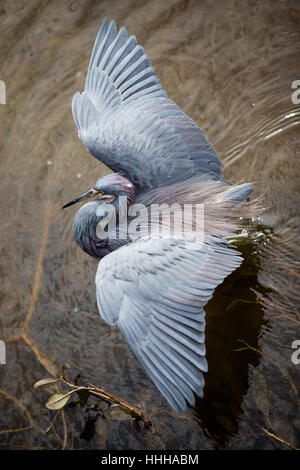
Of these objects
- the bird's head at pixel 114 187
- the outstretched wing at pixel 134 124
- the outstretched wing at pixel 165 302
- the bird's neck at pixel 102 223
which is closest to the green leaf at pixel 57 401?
the outstretched wing at pixel 165 302

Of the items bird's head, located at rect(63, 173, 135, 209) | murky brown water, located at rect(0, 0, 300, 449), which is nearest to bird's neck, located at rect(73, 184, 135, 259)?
bird's head, located at rect(63, 173, 135, 209)

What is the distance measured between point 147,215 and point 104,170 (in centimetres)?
90

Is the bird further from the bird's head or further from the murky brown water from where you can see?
the murky brown water

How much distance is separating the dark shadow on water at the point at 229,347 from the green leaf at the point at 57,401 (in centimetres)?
73

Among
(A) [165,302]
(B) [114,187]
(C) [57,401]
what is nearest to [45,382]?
(C) [57,401]

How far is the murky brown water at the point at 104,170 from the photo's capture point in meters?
2.61

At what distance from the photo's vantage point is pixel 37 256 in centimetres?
334

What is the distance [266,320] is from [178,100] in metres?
1.86

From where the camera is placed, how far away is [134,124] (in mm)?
2920

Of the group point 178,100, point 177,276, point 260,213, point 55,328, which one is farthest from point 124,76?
point 55,328

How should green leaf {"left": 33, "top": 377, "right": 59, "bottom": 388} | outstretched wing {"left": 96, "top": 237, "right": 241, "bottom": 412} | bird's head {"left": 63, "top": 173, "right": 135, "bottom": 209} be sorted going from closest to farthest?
outstretched wing {"left": 96, "top": 237, "right": 241, "bottom": 412}, green leaf {"left": 33, "top": 377, "right": 59, "bottom": 388}, bird's head {"left": 63, "top": 173, "right": 135, "bottom": 209}

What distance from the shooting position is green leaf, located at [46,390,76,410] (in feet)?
8.47

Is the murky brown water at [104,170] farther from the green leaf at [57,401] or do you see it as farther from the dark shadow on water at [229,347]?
the green leaf at [57,401]

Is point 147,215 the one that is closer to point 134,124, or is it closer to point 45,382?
point 134,124
